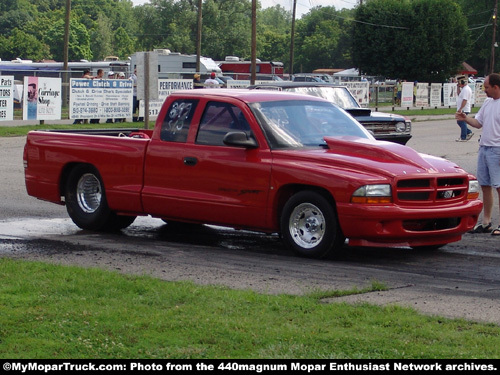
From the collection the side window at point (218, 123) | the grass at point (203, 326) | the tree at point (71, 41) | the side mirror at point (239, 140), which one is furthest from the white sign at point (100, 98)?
the tree at point (71, 41)

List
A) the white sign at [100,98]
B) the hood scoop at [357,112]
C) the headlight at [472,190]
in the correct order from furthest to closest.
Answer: the white sign at [100,98], the hood scoop at [357,112], the headlight at [472,190]

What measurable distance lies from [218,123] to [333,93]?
9.17 meters

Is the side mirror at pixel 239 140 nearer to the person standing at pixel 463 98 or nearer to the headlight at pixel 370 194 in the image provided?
the headlight at pixel 370 194

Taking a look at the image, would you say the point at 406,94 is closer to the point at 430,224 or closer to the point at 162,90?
the point at 162,90

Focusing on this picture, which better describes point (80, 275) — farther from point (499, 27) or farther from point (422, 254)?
point (499, 27)

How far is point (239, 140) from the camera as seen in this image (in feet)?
30.5

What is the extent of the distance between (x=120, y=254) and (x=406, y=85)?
42.1m

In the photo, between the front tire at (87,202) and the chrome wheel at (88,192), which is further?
the chrome wheel at (88,192)

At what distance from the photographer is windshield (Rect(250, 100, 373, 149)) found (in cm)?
948

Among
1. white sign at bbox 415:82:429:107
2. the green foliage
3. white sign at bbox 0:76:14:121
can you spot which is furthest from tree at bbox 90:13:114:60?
white sign at bbox 0:76:14:121

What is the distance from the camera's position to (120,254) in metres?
9.19

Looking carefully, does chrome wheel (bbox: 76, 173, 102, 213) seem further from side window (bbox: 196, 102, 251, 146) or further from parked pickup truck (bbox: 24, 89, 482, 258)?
side window (bbox: 196, 102, 251, 146)

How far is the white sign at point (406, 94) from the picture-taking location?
162 feet

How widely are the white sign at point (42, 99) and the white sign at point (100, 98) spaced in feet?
1.58
